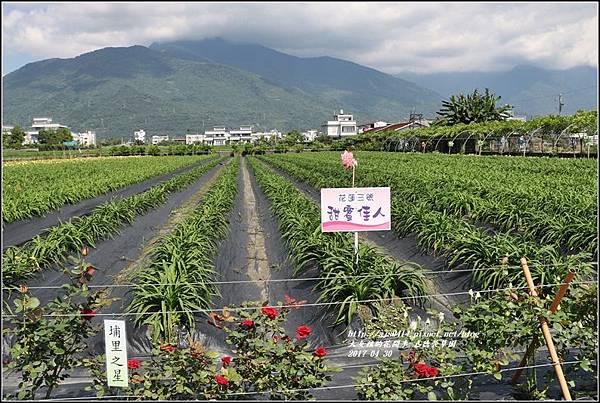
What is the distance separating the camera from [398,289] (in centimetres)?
498

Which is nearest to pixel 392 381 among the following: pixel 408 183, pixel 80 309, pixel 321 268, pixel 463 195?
pixel 80 309

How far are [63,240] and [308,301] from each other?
3963mm

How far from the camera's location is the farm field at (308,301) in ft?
9.73

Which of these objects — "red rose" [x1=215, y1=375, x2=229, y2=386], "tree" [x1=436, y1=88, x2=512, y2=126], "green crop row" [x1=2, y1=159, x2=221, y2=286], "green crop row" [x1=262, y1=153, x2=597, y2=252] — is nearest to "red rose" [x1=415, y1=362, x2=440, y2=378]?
"red rose" [x1=215, y1=375, x2=229, y2=386]

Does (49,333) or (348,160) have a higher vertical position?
(348,160)

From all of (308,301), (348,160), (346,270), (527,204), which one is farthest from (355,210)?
(527,204)

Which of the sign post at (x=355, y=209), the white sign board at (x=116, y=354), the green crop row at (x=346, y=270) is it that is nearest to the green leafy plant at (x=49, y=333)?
the white sign board at (x=116, y=354)

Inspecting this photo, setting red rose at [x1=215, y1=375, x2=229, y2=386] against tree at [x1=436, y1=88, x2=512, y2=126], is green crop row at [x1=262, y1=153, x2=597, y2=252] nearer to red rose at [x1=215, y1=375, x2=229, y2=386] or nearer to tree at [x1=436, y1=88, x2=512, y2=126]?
red rose at [x1=215, y1=375, x2=229, y2=386]

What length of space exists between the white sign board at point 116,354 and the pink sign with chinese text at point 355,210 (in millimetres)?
2416

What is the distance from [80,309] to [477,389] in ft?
8.92

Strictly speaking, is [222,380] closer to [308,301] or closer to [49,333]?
[49,333]

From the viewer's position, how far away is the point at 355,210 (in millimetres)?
4887

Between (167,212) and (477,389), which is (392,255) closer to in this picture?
(477,389)

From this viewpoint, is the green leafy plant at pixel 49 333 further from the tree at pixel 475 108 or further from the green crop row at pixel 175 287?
the tree at pixel 475 108
